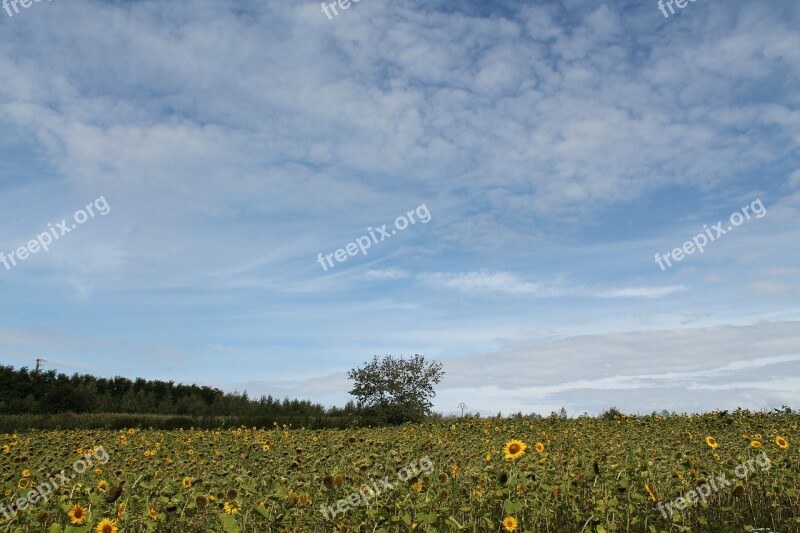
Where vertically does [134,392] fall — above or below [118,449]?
above

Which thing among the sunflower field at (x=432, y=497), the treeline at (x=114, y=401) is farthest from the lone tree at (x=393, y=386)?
the sunflower field at (x=432, y=497)

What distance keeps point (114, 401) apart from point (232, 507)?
33.5 meters

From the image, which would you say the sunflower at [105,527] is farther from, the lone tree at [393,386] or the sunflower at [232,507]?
the lone tree at [393,386]

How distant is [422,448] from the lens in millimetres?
9688

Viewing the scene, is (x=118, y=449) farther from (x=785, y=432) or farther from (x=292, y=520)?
(x=785, y=432)

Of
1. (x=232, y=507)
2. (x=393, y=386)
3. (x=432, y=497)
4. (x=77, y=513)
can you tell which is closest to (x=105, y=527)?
(x=77, y=513)

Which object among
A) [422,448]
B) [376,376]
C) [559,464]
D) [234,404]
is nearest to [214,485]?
[422,448]

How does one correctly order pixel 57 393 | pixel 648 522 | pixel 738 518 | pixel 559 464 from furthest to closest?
1. pixel 57 393
2. pixel 559 464
3. pixel 738 518
4. pixel 648 522

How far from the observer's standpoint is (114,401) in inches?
1377

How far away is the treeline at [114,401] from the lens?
3138cm

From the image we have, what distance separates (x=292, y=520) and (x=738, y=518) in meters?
5.22

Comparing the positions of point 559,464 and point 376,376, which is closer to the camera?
point 559,464

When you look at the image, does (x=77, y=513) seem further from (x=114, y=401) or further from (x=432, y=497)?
(x=114, y=401)

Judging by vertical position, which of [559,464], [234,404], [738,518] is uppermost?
[234,404]
